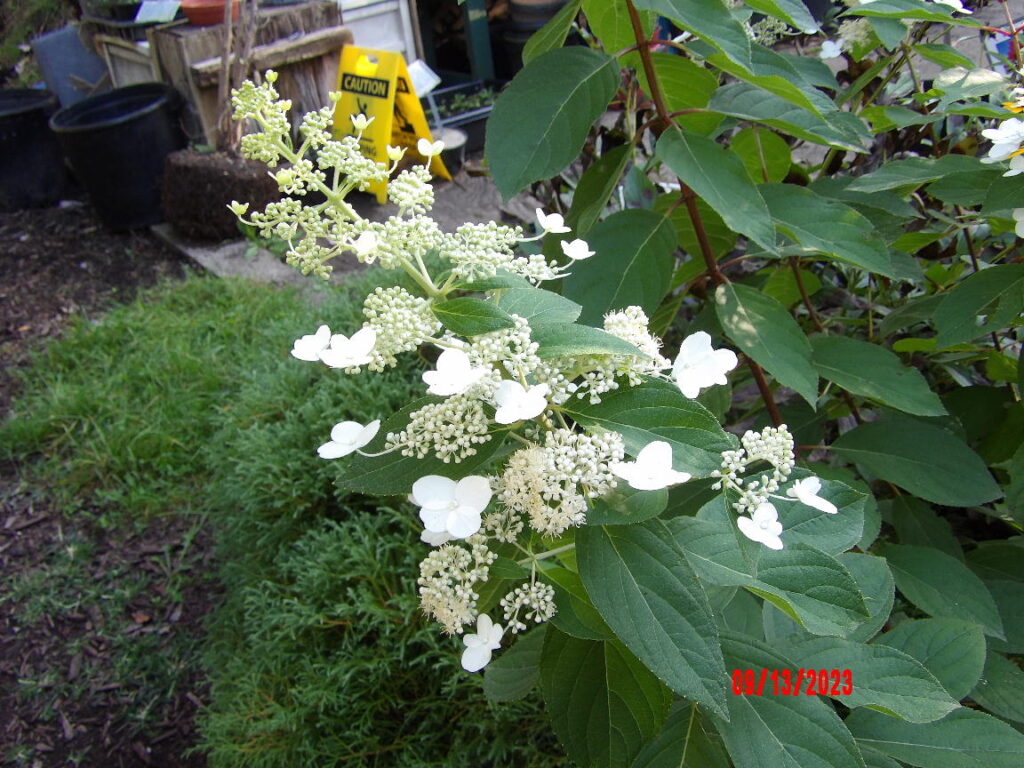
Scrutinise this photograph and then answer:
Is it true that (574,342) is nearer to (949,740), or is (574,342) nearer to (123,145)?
(949,740)

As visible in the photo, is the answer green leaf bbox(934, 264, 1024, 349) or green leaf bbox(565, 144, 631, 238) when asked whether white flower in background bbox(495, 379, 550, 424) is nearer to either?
green leaf bbox(565, 144, 631, 238)

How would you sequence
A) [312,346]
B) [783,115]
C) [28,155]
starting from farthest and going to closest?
[28,155], [783,115], [312,346]

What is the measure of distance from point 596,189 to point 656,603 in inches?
26.2

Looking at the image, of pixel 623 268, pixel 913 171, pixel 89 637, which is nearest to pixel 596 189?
pixel 623 268

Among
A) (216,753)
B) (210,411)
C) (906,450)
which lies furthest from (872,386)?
(210,411)

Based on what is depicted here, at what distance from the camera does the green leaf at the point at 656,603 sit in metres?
0.63

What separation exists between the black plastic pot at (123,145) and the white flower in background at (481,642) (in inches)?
161

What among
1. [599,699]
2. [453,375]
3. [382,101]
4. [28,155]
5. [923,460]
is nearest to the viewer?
[453,375]

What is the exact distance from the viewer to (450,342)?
0.68m

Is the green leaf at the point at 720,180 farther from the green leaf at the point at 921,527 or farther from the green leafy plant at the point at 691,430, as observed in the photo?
the green leaf at the point at 921,527

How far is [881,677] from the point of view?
0.79 m

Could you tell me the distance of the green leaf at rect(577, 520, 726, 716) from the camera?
0.63 meters

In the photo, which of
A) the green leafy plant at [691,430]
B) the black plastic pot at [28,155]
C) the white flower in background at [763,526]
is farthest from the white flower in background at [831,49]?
the black plastic pot at [28,155]

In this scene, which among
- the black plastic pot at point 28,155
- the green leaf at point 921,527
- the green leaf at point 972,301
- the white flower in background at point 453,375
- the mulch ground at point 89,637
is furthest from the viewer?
the black plastic pot at point 28,155
